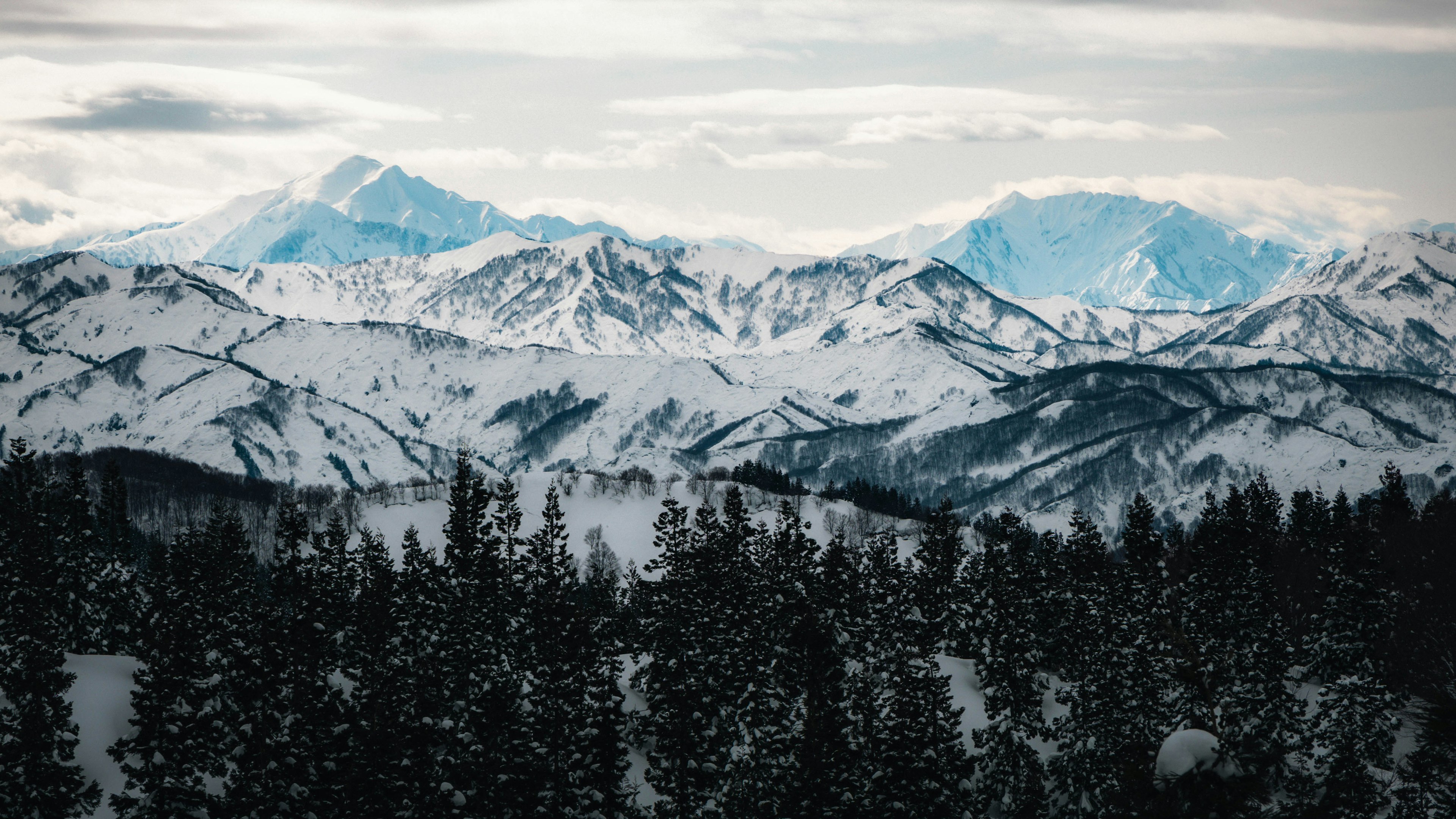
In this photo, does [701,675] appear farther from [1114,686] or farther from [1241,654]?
[1241,654]

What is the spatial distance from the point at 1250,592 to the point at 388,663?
56.3m

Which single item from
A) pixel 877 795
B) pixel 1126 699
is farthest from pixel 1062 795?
pixel 877 795

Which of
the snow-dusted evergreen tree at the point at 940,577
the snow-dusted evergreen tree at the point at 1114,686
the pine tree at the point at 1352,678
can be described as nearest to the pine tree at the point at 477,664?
the snow-dusted evergreen tree at the point at 940,577

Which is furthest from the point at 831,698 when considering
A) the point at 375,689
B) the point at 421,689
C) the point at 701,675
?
the point at 375,689

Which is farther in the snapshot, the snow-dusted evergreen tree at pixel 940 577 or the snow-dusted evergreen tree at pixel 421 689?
the snow-dusted evergreen tree at pixel 940 577

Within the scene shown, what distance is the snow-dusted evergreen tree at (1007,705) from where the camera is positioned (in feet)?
235

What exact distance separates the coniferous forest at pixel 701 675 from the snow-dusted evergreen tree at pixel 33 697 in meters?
0.20

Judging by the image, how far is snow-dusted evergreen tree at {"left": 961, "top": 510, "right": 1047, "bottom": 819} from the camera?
71.5 m

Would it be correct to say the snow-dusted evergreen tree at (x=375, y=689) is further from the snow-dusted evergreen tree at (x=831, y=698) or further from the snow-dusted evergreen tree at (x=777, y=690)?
the snow-dusted evergreen tree at (x=831, y=698)

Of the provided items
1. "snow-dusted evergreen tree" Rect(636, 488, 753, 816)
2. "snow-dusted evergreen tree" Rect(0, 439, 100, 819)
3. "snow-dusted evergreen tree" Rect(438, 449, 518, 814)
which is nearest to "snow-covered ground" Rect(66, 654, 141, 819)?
"snow-dusted evergreen tree" Rect(0, 439, 100, 819)

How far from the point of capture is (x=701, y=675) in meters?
64.9

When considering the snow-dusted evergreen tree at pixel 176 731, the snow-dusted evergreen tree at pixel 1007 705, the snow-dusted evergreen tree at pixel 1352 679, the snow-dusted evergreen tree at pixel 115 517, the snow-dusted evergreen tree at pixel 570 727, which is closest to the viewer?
the snow-dusted evergreen tree at pixel 176 731

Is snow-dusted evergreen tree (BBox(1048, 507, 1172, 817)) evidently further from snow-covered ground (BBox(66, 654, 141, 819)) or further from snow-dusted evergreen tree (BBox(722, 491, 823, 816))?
snow-covered ground (BBox(66, 654, 141, 819))

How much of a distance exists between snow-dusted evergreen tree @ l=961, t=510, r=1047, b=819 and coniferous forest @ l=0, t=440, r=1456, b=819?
195mm
